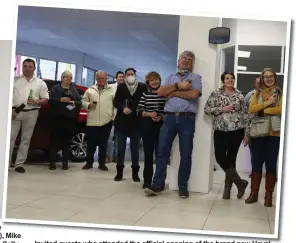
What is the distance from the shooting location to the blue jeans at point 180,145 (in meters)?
2.53

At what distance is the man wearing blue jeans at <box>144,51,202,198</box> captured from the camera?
2498 mm

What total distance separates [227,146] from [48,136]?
136 centimetres

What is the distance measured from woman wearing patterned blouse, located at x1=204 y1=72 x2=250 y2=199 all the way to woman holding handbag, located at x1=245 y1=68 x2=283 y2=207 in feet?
0.26

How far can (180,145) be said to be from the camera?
259 cm

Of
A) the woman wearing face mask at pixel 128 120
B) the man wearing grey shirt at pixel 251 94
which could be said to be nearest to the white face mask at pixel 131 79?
the woman wearing face mask at pixel 128 120

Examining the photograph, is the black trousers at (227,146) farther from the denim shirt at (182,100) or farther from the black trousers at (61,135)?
the black trousers at (61,135)

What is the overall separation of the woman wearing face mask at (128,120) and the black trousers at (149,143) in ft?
0.27

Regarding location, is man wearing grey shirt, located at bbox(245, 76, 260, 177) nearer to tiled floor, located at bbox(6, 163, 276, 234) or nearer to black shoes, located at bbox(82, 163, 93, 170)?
tiled floor, located at bbox(6, 163, 276, 234)

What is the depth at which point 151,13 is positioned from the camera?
6.68 feet

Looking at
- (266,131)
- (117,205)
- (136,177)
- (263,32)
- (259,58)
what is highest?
(263,32)

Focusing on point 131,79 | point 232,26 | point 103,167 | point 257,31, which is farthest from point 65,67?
point 257,31

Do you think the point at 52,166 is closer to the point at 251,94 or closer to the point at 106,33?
the point at 106,33

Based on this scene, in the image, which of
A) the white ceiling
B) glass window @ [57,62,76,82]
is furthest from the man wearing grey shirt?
glass window @ [57,62,76,82]

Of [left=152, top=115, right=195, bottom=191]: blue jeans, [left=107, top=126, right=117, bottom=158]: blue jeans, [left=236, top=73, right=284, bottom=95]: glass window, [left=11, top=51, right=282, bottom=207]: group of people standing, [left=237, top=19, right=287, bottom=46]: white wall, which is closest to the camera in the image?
[left=237, top=19, right=287, bottom=46]: white wall
